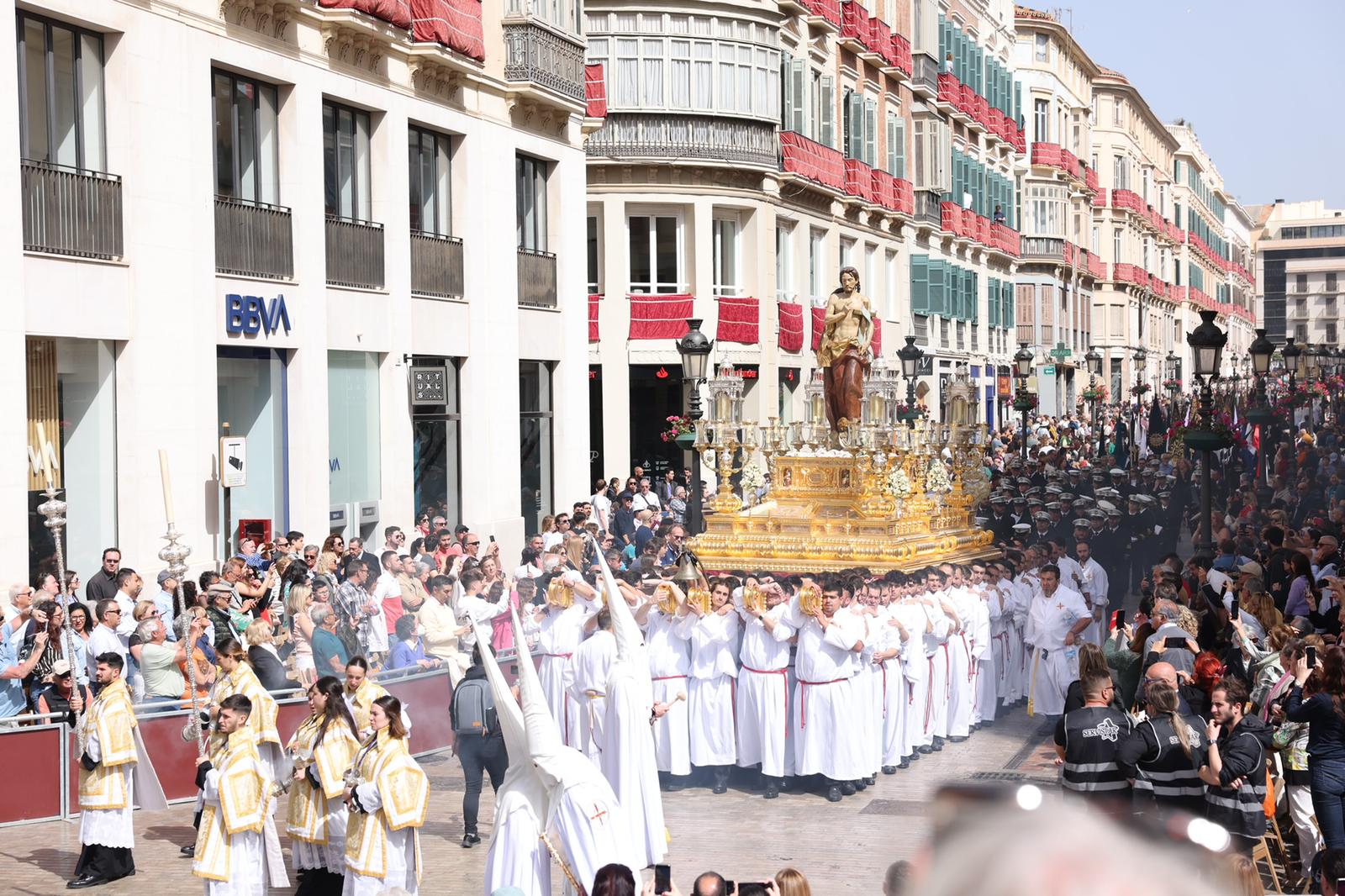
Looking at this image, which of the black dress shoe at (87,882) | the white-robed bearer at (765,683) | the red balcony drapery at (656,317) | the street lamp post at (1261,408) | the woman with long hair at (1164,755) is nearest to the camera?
the woman with long hair at (1164,755)

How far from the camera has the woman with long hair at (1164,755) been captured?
29.9ft

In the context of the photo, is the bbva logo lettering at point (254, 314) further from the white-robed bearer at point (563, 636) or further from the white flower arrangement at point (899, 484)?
the white flower arrangement at point (899, 484)

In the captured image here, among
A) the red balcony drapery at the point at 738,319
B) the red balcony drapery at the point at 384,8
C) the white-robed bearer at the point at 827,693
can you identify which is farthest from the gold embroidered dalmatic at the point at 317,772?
the red balcony drapery at the point at 738,319

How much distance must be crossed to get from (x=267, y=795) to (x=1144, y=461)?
987 inches

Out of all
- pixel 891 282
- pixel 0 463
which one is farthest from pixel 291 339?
pixel 891 282

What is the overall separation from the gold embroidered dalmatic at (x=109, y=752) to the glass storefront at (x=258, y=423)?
8500mm

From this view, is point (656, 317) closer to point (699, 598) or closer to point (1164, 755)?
point (699, 598)

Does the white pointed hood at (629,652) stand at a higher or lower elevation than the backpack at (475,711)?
higher

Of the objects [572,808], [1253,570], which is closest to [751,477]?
[1253,570]

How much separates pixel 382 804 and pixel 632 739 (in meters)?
2.64

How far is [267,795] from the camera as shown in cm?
1052

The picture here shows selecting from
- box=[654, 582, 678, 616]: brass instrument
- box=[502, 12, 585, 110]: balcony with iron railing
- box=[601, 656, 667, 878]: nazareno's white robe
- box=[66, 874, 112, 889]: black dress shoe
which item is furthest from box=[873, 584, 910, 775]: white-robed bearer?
box=[502, 12, 585, 110]: balcony with iron railing

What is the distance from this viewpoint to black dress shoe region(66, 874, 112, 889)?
36.9 ft

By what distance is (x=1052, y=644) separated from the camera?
16578 mm
